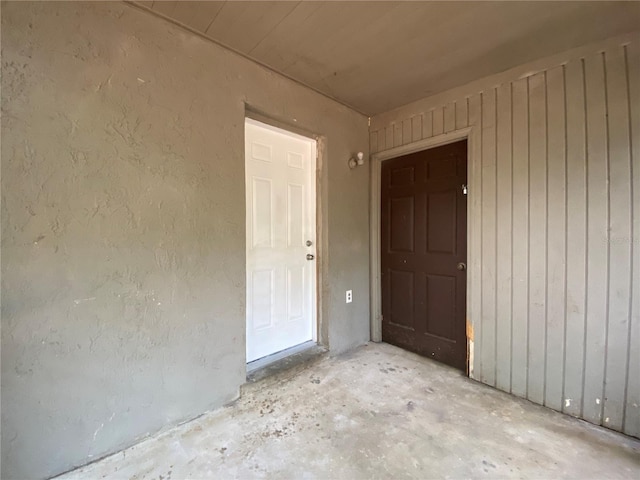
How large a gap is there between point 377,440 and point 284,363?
0.96m

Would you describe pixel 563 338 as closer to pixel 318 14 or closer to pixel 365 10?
pixel 365 10

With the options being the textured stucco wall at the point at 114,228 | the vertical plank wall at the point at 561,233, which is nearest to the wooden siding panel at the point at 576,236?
the vertical plank wall at the point at 561,233

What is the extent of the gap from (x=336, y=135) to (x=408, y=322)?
188 centimetres

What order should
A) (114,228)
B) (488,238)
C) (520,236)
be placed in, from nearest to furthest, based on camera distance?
(114,228) < (520,236) < (488,238)

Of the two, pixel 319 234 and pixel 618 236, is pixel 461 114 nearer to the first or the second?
pixel 618 236

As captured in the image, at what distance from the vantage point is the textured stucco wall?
1.28m

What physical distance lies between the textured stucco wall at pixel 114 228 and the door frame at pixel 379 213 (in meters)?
1.36

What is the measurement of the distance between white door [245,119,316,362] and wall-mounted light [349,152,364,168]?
0.39m

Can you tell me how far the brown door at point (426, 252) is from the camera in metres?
2.42

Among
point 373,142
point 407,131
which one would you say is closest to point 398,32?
point 407,131

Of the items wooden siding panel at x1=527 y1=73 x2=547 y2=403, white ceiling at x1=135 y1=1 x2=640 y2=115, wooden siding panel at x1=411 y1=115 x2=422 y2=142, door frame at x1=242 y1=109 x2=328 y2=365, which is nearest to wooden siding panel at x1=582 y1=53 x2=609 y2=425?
wooden siding panel at x1=527 y1=73 x2=547 y2=403

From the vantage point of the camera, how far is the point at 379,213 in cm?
300

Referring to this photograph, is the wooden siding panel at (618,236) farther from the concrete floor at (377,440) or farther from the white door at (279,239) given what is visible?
the white door at (279,239)

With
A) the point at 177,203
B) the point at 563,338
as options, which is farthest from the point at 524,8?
the point at 177,203
